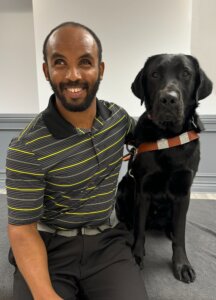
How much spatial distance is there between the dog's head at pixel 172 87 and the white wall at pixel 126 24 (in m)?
0.92

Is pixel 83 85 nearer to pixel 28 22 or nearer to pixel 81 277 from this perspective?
pixel 81 277

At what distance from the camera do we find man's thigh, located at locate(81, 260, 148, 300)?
94 centimetres

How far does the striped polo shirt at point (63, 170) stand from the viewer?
91 centimetres

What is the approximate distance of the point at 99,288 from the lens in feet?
3.17

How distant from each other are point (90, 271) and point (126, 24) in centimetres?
159

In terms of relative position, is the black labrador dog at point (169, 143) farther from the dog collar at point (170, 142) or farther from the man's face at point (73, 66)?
the man's face at point (73, 66)

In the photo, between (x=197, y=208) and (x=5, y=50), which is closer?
(x=197, y=208)

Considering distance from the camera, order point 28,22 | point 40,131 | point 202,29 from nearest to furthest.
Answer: point 40,131
point 202,29
point 28,22

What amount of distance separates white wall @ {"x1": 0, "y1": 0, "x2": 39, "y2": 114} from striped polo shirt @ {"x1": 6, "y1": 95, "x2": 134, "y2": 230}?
1303 millimetres

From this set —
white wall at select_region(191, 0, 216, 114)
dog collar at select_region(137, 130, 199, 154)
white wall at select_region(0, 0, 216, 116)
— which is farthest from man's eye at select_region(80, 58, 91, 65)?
white wall at select_region(191, 0, 216, 114)

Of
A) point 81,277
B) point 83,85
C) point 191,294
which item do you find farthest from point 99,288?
point 83,85

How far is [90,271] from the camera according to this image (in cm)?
100

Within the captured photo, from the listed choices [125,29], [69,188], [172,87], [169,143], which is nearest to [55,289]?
[69,188]

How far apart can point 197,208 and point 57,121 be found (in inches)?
46.5
